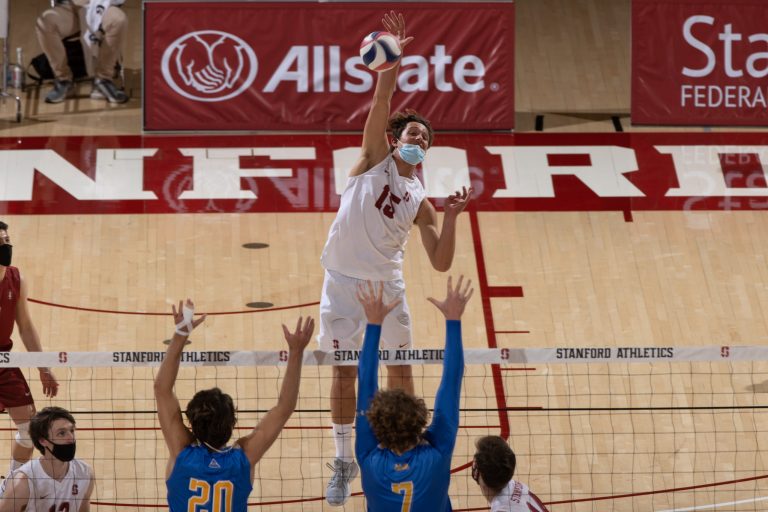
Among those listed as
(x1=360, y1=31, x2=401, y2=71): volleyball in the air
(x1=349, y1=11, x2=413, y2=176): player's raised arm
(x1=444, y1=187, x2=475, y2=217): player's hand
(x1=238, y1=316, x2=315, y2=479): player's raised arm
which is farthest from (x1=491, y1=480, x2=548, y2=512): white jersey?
(x1=360, y1=31, x2=401, y2=71): volleyball in the air

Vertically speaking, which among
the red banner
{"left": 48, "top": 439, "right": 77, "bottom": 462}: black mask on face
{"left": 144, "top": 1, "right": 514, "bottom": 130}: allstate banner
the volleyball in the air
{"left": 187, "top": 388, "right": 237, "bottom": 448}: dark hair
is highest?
{"left": 144, "top": 1, "right": 514, "bottom": 130}: allstate banner

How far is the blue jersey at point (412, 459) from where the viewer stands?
795 centimetres

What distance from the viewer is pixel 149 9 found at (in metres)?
19.7

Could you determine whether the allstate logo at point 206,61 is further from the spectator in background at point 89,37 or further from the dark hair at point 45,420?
the dark hair at point 45,420

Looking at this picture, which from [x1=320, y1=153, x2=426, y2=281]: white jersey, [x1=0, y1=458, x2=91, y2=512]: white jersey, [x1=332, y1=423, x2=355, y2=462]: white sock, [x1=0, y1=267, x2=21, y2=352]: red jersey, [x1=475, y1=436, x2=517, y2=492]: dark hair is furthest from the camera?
[x1=0, y1=267, x2=21, y2=352]: red jersey

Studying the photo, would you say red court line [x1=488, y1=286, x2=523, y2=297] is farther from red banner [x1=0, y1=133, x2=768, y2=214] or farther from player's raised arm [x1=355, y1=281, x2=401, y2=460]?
player's raised arm [x1=355, y1=281, x2=401, y2=460]

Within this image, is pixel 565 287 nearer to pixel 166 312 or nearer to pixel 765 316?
pixel 765 316

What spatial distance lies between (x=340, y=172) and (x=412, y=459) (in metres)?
11.2

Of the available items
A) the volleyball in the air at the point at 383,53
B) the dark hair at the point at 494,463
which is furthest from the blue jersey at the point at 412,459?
the volleyball in the air at the point at 383,53

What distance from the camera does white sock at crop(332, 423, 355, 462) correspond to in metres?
11.3

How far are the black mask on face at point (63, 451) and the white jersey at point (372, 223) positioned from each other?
8.18 feet

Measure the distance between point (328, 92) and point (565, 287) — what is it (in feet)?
16.8

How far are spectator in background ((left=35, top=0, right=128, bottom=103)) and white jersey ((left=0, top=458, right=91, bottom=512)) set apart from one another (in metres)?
11.8

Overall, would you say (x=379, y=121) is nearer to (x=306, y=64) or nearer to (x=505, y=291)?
(x=505, y=291)
